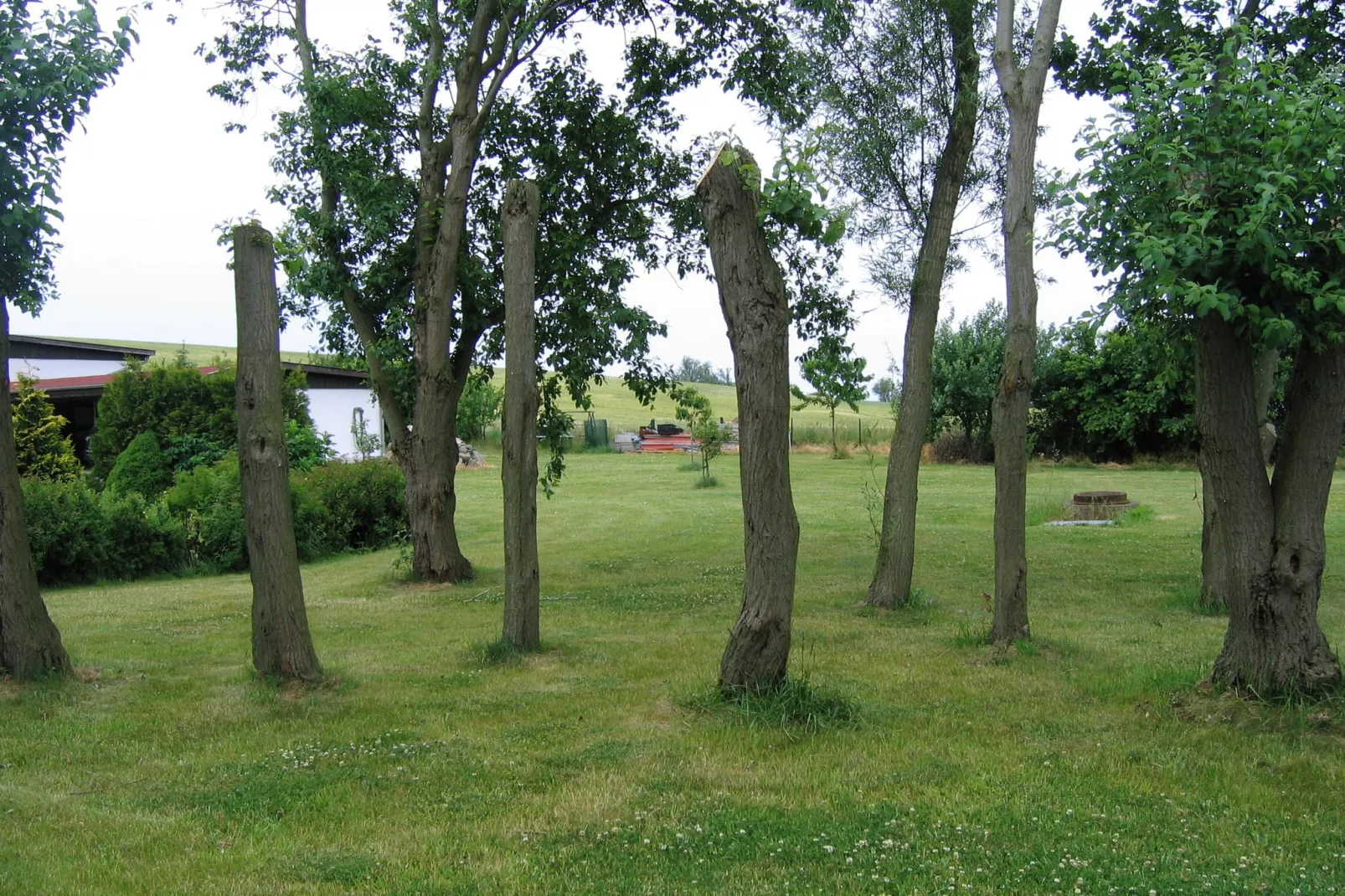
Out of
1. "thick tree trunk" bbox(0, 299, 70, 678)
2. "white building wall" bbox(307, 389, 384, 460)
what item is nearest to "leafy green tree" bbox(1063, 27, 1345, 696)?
"thick tree trunk" bbox(0, 299, 70, 678)

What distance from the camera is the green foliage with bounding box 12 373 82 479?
21.6 metres

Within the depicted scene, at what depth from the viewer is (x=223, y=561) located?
17422mm

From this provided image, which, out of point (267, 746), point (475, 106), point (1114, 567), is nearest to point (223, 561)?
point (475, 106)

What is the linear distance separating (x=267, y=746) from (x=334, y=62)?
33.0 ft

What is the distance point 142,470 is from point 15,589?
1556 cm

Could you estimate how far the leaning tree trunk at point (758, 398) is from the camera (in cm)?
647

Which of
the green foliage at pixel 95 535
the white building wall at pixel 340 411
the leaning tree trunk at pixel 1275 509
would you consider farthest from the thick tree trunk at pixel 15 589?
the white building wall at pixel 340 411

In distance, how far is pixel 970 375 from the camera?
121 feet

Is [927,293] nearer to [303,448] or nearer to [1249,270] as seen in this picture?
[1249,270]

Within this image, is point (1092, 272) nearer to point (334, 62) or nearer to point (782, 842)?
point (782, 842)

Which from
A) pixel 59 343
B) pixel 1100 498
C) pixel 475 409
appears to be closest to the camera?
pixel 1100 498

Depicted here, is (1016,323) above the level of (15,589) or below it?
above

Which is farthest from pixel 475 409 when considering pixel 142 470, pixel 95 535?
pixel 95 535

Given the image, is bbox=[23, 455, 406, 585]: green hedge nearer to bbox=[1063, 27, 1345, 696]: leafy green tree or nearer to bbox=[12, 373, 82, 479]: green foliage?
bbox=[12, 373, 82, 479]: green foliage
